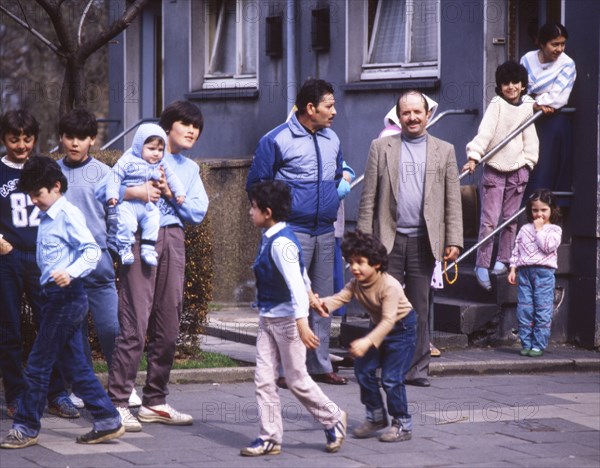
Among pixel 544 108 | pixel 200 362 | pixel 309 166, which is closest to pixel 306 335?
pixel 309 166

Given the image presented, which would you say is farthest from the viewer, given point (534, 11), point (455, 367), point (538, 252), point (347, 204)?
point (347, 204)

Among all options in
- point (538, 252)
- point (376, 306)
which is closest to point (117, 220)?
point (376, 306)

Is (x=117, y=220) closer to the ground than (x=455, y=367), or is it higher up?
higher up

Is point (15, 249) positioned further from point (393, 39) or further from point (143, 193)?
point (393, 39)

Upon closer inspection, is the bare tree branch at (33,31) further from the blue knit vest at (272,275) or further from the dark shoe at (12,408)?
the blue knit vest at (272,275)

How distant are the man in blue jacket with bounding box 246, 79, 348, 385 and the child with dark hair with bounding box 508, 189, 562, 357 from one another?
2.38m

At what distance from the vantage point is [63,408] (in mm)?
8547

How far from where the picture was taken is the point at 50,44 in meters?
11.2

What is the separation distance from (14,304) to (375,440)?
91.8 inches

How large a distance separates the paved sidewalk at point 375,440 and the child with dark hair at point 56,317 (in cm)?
15

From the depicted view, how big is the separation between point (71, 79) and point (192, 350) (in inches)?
93.1

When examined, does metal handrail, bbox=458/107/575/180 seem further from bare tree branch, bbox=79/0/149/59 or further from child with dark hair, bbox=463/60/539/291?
bare tree branch, bbox=79/0/149/59

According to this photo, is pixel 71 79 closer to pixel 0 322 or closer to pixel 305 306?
pixel 0 322

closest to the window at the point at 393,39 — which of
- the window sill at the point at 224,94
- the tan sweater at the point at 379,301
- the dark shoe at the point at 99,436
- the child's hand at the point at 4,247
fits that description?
the window sill at the point at 224,94
